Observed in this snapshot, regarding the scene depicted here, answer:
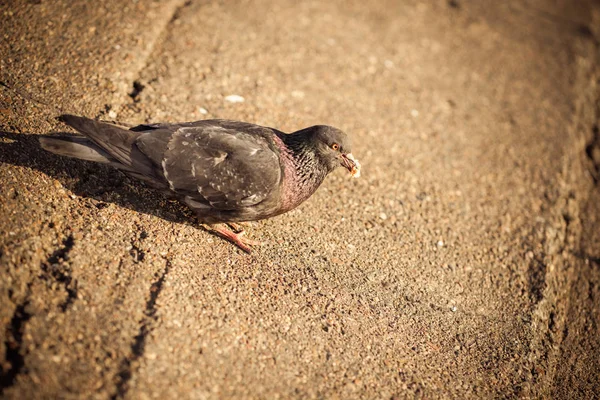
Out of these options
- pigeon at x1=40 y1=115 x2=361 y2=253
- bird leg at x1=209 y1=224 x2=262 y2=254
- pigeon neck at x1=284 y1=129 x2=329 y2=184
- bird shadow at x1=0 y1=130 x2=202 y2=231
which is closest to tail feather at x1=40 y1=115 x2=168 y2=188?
pigeon at x1=40 y1=115 x2=361 y2=253

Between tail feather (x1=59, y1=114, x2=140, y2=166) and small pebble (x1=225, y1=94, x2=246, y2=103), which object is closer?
tail feather (x1=59, y1=114, x2=140, y2=166)

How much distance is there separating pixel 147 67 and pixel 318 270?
2.88m

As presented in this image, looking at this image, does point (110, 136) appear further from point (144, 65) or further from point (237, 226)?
point (144, 65)

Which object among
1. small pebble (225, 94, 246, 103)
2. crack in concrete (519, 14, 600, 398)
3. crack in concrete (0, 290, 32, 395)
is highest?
small pebble (225, 94, 246, 103)

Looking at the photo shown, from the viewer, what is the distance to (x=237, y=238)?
380 centimetres

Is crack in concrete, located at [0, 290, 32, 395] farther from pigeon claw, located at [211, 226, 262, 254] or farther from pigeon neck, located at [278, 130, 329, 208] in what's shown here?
pigeon neck, located at [278, 130, 329, 208]

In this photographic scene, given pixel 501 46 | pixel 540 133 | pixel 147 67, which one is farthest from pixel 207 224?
pixel 501 46

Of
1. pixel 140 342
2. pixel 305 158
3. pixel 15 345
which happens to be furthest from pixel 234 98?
pixel 15 345

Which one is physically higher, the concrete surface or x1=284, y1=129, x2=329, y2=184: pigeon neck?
x1=284, y1=129, x2=329, y2=184: pigeon neck

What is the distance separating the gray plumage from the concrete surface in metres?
0.37

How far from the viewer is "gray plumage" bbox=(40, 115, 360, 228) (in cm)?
345

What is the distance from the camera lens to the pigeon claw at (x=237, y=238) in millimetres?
3773

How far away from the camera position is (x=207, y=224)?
12.7 ft

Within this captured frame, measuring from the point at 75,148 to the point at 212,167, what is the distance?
1003mm
